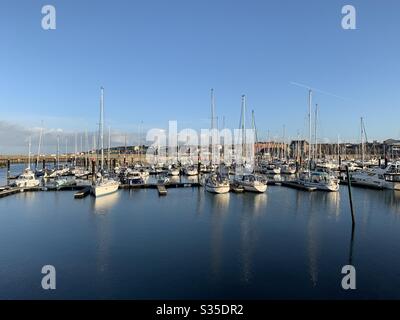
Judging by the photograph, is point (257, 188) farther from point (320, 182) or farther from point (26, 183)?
point (26, 183)

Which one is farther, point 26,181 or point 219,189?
point 26,181

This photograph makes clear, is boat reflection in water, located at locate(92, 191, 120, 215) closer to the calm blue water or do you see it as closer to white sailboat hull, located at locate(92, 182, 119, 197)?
the calm blue water

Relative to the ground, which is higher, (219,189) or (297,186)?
(219,189)

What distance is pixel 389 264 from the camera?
1944 centimetres

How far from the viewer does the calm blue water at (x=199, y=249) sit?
1630 cm

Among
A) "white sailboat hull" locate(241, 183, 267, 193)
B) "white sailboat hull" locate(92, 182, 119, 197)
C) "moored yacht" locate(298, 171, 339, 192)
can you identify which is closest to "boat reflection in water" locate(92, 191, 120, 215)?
"white sailboat hull" locate(92, 182, 119, 197)

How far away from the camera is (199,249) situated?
2248 cm

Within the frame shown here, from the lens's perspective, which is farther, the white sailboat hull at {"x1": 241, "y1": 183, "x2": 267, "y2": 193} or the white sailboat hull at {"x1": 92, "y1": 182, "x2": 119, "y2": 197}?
the white sailboat hull at {"x1": 241, "y1": 183, "x2": 267, "y2": 193}

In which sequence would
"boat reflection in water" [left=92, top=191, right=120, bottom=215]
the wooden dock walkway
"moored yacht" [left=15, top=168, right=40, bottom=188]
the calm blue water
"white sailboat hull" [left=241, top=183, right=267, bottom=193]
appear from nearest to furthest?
the calm blue water, "boat reflection in water" [left=92, top=191, right=120, bottom=215], "white sailboat hull" [left=241, top=183, right=267, bottom=193], the wooden dock walkway, "moored yacht" [left=15, top=168, right=40, bottom=188]

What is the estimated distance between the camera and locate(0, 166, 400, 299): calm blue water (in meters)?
16.3

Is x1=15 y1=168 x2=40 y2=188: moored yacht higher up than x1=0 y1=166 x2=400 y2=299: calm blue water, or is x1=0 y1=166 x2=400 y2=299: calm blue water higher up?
x1=15 y1=168 x2=40 y2=188: moored yacht

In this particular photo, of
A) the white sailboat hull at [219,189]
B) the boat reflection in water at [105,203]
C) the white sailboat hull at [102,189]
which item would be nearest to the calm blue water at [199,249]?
the boat reflection in water at [105,203]

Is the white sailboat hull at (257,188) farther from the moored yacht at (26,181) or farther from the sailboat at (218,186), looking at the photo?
the moored yacht at (26,181)

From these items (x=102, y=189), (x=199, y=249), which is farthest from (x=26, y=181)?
(x=199, y=249)
